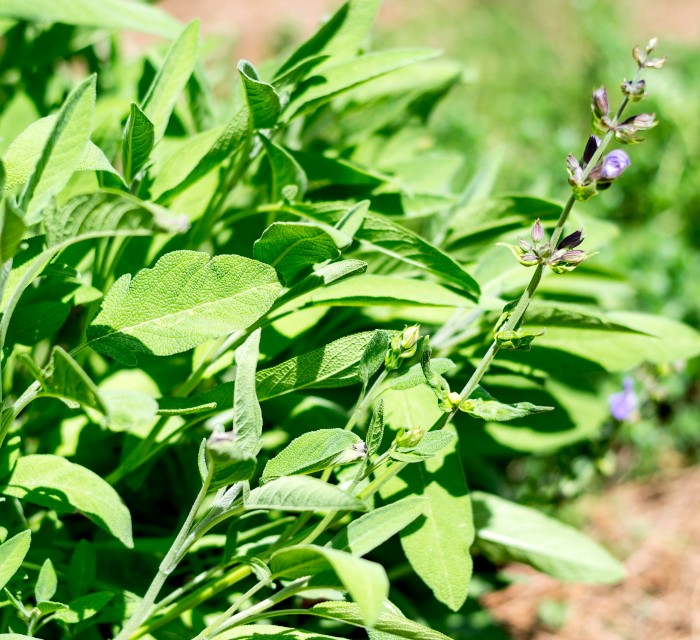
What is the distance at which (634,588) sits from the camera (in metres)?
1.94

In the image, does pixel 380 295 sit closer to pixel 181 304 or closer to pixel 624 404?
pixel 181 304

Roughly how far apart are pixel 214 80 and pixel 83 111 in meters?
1.42

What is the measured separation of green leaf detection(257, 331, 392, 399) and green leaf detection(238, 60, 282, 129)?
0.94ft

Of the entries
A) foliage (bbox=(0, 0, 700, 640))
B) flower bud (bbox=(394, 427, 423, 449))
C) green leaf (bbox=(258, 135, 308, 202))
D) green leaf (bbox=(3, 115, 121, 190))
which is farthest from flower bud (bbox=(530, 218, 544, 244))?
green leaf (bbox=(3, 115, 121, 190))

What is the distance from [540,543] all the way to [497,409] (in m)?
0.53

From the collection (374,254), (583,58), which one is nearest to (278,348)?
(374,254)

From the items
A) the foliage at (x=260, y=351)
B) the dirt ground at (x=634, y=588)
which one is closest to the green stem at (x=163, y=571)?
the foliage at (x=260, y=351)

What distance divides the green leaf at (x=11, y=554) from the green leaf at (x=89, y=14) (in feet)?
2.30

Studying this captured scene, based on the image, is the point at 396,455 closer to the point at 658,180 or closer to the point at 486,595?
the point at 486,595

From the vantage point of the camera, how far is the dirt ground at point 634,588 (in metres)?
1.83

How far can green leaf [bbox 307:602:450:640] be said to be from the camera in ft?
2.46

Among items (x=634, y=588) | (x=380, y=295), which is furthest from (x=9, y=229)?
(x=634, y=588)

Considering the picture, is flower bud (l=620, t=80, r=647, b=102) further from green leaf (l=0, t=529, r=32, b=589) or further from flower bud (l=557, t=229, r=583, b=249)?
green leaf (l=0, t=529, r=32, b=589)

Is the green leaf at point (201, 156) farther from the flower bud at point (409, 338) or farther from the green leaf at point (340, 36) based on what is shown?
the flower bud at point (409, 338)
